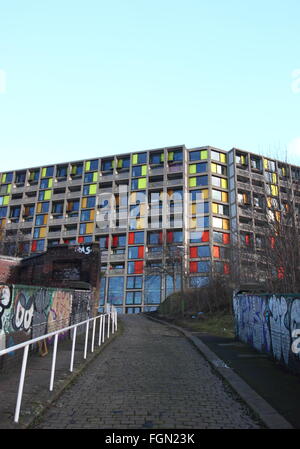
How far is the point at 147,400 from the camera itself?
4.96 metres

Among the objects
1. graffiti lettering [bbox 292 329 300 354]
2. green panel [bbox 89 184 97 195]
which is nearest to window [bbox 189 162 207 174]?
green panel [bbox 89 184 97 195]

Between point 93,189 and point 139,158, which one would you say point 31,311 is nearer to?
point 93,189

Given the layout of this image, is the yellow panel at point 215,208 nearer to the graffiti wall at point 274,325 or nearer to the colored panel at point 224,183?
the colored panel at point 224,183

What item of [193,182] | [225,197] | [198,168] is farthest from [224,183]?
[193,182]

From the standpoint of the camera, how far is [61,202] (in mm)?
61969

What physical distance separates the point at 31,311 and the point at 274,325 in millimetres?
6623

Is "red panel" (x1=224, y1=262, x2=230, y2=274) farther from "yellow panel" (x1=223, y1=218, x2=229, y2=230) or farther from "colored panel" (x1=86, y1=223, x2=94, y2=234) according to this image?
"colored panel" (x1=86, y1=223, x2=94, y2=234)

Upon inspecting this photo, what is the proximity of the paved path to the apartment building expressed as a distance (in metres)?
40.6

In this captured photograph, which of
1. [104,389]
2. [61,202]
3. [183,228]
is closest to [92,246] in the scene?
[104,389]

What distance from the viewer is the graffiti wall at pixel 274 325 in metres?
7.10
